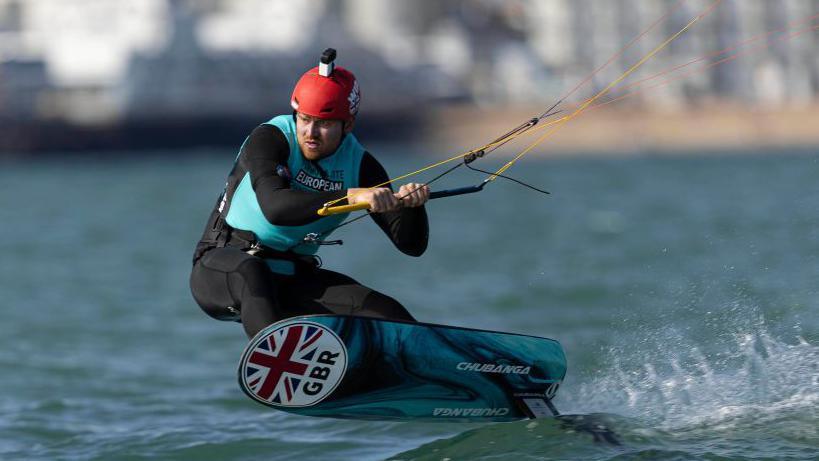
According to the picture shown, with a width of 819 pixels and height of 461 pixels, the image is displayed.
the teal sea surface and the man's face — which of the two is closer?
the man's face

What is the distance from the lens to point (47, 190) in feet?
155

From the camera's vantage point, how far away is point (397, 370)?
646 centimetres

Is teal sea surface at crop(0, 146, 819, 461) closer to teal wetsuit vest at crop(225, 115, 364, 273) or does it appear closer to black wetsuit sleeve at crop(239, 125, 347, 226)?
teal wetsuit vest at crop(225, 115, 364, 273)

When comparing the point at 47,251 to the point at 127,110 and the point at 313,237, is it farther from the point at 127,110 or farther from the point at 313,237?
the point at 127,110

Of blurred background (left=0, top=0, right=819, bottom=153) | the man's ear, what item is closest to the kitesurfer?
the man's ear

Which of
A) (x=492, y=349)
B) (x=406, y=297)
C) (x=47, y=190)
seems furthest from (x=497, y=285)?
(x=47, y=190)

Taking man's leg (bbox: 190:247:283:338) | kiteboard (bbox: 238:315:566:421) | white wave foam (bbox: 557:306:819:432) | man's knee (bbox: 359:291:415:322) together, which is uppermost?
man's leg (bbox: 190:247:283:338)

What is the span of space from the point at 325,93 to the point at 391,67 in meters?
72.9

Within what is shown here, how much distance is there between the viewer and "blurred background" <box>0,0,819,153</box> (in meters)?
67.5

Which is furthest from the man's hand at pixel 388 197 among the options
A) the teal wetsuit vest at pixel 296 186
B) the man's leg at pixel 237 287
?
the man's leg at pixel 237 287

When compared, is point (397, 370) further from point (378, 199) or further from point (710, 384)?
point (710, 384)

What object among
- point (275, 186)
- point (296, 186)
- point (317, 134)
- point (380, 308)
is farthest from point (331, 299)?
point (317, 134)

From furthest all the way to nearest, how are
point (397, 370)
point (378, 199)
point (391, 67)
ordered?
point (391, 67) → point (397, 370) → point (378, 199)

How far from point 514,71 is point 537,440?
7765cm
